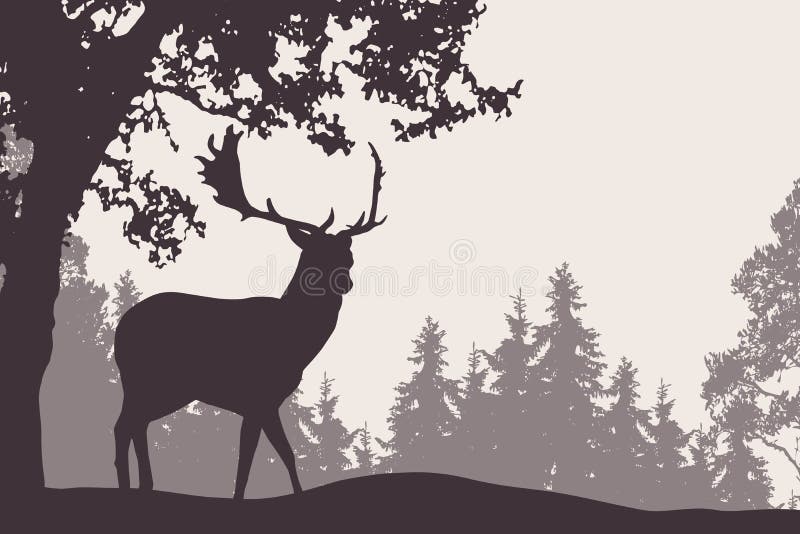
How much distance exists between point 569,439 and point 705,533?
3887 cm

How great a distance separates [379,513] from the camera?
8.43m

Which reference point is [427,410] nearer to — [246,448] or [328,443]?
[328,443]

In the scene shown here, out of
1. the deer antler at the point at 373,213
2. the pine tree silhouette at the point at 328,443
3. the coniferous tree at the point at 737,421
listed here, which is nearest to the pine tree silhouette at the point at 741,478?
the coniferous tree at the point at 737,421

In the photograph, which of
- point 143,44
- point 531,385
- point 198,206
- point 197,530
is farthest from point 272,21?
point 531,385

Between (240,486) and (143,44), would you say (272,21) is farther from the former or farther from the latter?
(240,486)

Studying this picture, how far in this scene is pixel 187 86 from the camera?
1289 centimetres

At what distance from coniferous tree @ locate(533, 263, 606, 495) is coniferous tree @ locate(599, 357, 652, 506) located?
0.59 m

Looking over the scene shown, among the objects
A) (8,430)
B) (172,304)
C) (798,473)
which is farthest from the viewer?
(798,473)

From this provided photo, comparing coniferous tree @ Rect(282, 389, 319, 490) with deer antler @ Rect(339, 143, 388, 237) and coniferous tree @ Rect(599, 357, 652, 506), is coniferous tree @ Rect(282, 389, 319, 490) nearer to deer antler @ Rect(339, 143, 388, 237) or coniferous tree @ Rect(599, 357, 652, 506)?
coniferous tree @ Rect(599, 357, 652, 506)

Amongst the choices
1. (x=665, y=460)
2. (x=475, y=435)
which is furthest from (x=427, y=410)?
(x=665, y=460)

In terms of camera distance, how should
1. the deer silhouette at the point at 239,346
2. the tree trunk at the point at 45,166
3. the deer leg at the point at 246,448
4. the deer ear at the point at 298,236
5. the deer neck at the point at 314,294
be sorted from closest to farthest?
the tree trunk at the point at 45,166
the deer leg at the point at 246,448
the deer silhouette at the point at 239,346
the deer neck at the point at 314,294
the deer ear at the point at 298,236

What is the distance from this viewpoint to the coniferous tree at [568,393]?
4656cm

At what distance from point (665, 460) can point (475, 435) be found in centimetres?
861

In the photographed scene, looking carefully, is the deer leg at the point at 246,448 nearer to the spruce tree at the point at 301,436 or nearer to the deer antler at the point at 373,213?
the deer antler at the point at 373,213
